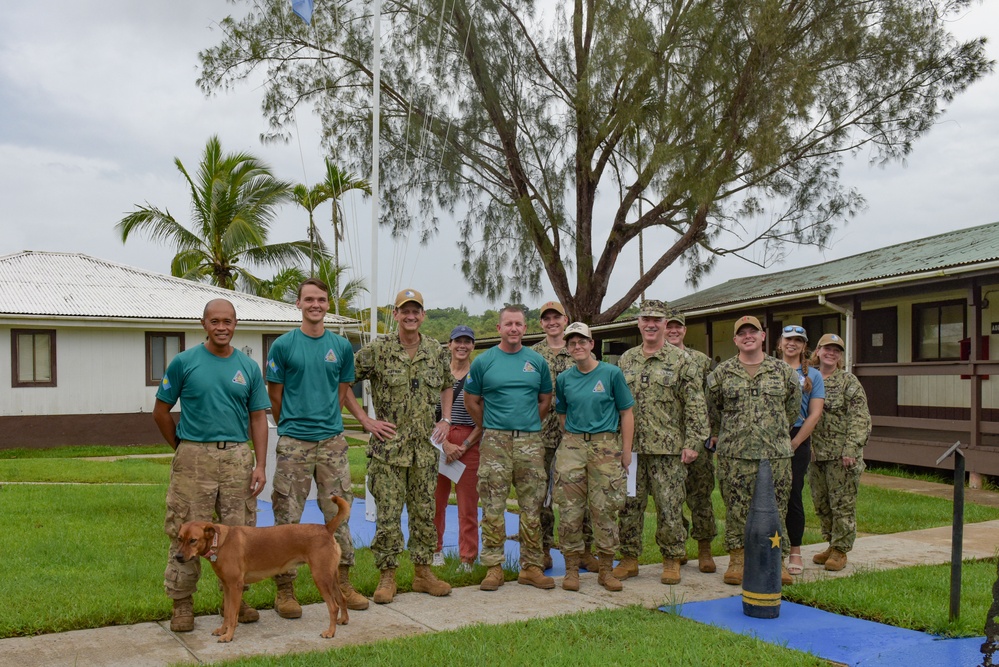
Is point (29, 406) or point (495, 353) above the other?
point (495, 353)

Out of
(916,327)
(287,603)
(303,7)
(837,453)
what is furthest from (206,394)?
(916,327)

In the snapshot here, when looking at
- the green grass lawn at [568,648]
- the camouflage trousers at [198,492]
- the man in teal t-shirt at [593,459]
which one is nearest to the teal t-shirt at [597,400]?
the man in teal t-shirt at [593,459]

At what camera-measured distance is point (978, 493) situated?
38.1 feet

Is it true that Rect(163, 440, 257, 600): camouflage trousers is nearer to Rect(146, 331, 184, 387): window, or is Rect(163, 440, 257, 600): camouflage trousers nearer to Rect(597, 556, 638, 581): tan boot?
Rect(597, 556, 638, 581): tan boot

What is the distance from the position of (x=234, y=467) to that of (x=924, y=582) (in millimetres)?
4930

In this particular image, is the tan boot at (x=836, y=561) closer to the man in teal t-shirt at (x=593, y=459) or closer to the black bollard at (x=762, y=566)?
the black bollard at (x=762, y=566)

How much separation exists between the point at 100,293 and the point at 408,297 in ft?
56.9

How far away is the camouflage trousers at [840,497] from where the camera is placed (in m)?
6.88

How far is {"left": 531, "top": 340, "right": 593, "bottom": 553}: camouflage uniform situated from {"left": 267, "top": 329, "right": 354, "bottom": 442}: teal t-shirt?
1.76 meters

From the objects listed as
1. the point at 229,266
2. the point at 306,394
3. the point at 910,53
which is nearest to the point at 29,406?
the point at 229,266

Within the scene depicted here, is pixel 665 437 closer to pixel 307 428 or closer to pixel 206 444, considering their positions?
pixel 307 428

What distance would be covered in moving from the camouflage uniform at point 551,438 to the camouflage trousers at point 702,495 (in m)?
0.85

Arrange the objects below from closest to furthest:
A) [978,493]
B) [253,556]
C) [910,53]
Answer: [253,556]
[978,493]
[910,53]

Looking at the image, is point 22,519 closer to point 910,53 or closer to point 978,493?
point 978,493
